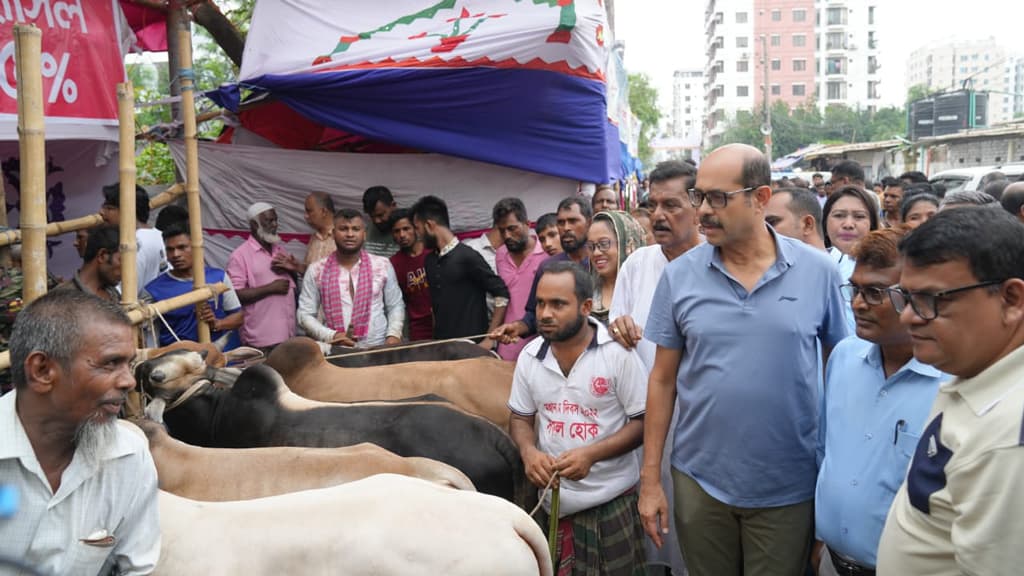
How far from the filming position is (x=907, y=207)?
19.4 feet

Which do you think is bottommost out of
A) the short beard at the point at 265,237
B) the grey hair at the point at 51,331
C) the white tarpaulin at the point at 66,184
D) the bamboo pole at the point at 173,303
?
the bamboo pole at the point at 173,303

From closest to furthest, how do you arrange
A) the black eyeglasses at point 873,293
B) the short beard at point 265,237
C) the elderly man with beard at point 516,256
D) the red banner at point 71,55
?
the black eyeglasses at point 873,293 < the red banner at point 71,55 < the elderly man with beard at point 516,256 < the short beard at point 265,237

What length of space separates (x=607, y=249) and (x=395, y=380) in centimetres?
131

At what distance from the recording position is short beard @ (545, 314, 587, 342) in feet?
11.3

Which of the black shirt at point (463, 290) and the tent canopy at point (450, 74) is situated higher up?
the tent canopy at point (450, 74)

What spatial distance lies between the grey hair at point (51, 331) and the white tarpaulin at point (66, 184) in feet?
17.1

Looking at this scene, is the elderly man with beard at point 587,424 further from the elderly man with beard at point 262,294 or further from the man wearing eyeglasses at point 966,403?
the elderly man with beard at point 262,294

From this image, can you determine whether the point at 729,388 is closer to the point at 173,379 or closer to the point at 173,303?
the point at 173,379

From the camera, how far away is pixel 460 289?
18.6 ft

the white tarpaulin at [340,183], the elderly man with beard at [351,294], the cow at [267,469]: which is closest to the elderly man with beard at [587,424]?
the cow at [267,469]

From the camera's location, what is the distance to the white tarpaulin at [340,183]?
701cm

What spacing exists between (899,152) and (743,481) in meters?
36.3

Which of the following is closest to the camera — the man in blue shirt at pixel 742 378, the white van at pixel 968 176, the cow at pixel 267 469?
the man in blue shirt at pixel 742 378

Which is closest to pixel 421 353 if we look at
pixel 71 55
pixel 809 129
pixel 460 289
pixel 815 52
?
pixel 460 289
